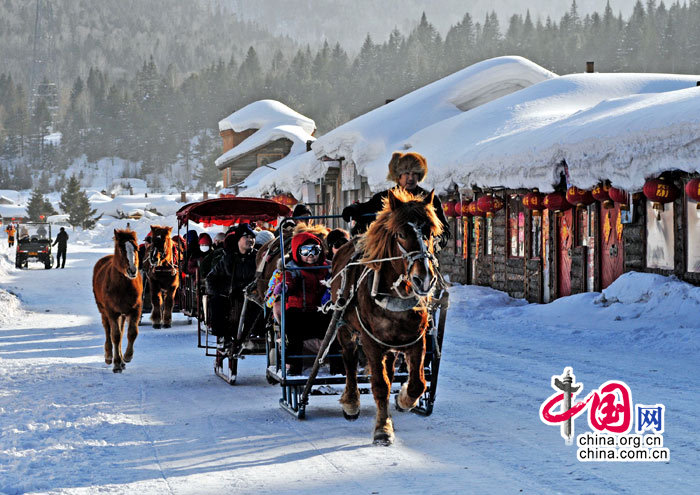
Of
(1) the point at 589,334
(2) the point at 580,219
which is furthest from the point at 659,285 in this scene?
(2) the point at 580,219

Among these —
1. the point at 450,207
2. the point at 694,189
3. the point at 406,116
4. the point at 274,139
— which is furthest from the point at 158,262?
the point at 274,139

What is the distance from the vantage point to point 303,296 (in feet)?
31.7

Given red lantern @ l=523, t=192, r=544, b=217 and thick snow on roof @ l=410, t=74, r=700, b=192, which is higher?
thick snow on roof @ l=410, t=74, r=700, b=192

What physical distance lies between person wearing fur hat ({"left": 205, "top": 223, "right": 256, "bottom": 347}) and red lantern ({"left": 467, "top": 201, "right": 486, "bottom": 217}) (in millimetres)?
11567

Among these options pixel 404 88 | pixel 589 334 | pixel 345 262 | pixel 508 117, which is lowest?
pixel 589 334

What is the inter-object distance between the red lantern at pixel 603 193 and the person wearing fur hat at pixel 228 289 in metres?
8.06

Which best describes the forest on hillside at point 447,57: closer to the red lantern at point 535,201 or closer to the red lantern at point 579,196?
the red lantern at point 535,201

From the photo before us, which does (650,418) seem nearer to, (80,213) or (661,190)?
(661,190)

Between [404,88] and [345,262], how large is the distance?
143 meters

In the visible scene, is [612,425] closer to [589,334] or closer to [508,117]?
[589,334]

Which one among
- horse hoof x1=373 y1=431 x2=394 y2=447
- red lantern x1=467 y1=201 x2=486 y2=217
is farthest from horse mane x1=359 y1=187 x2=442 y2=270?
red lantern x1=467 y1=201 x2=486 y2=217

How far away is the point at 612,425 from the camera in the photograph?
779 centimetres

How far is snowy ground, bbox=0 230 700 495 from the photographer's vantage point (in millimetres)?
6469

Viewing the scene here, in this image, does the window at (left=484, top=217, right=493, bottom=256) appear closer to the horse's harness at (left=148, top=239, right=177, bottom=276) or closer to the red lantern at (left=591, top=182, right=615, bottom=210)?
the red lantern at (left=591, top=182, right=615, bottom=210)
